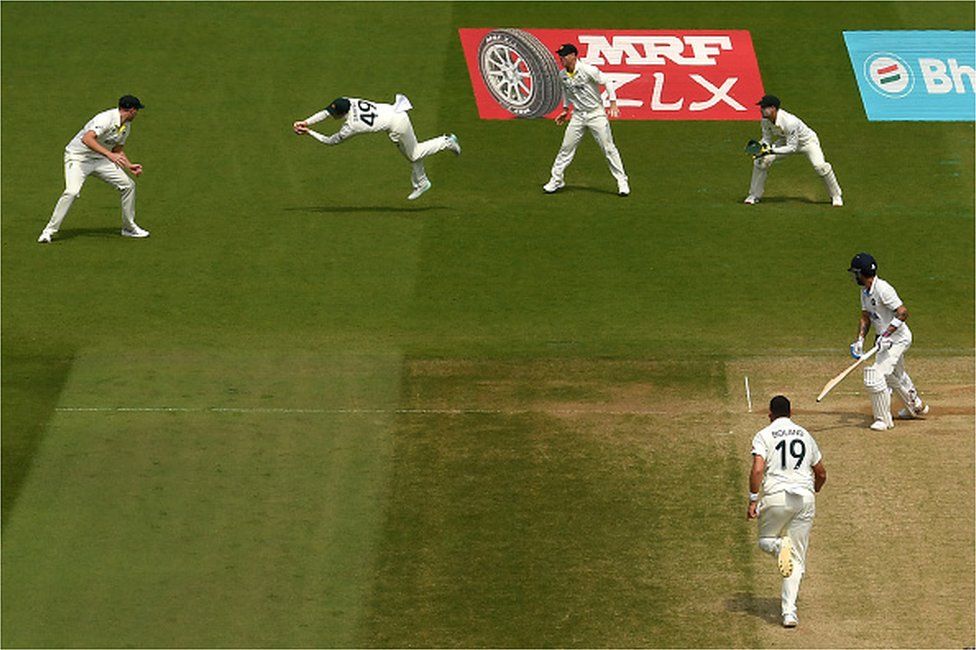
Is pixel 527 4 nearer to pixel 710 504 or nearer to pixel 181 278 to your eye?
pixel 181 278

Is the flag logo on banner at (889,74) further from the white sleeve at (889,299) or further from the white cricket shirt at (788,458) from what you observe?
the white cricket shirt at (788,458)

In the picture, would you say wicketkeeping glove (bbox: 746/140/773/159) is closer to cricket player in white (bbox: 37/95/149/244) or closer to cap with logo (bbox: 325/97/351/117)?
cap with logo (bbox: 325/97/351/117)

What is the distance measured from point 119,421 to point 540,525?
5766 millimetres

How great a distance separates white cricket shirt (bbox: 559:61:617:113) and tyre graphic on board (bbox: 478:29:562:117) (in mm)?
3371

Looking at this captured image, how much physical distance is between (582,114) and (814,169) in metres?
3.81

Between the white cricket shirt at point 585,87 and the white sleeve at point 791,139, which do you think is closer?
the white sleeve at point 791,139

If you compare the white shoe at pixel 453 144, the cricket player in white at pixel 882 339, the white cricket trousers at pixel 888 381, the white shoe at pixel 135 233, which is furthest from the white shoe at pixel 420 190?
the white cricket trousers at pixel 888 381

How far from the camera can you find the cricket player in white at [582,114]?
3142 cm

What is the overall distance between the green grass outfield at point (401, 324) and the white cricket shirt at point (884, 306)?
7.17ft

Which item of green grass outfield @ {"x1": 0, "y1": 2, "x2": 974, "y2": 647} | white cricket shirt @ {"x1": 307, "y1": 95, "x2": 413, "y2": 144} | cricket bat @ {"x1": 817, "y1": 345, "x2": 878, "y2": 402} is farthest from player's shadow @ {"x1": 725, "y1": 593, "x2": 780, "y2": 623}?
white cricket shirt @ {"x1": 307, "y1": 95, "x2": 413, "y2": 144}

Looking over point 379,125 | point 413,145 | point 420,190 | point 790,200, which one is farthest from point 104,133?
point 790,200

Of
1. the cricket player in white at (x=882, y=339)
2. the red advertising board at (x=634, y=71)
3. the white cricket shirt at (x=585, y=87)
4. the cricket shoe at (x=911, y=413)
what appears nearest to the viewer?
the cricket player in white at (x=882, y=339)

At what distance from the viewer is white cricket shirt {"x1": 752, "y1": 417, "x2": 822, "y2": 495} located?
803 inches

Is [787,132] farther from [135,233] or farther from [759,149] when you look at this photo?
[135,233]
